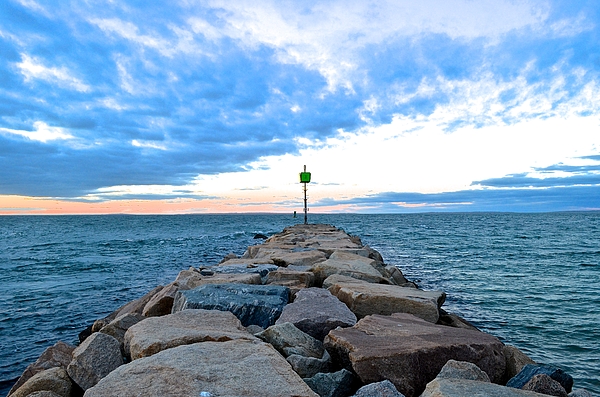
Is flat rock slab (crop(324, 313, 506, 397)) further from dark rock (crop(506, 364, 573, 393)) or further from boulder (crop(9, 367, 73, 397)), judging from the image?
boulder (crop(9, 367, 73, 397))

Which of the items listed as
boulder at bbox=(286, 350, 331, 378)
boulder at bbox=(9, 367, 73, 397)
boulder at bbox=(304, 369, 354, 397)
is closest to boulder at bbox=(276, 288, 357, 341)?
boulder at bbox=(286, 350, 331, 378)

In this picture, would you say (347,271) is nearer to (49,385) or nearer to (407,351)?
(407,351)

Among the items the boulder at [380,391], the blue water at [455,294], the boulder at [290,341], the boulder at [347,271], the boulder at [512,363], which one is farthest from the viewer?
the boulder at [347,271]

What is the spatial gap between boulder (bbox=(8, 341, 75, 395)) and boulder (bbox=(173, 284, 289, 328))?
1241 mm

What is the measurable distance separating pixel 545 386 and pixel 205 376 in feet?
7.84

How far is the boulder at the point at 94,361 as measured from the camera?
3408 millimetres

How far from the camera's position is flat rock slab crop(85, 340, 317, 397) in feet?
7.96

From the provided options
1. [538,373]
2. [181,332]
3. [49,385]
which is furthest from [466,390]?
[49,385]

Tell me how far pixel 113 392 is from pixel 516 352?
3570 mm

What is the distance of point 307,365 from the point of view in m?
3.38

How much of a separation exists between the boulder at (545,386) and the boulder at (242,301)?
256cm

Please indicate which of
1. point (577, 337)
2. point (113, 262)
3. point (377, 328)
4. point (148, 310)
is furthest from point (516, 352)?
point (113, 262)

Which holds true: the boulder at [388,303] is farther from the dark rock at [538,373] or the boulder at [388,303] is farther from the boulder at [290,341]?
the dark rock at [538,373]

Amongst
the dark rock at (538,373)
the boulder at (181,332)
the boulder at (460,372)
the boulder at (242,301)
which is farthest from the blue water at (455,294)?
the boulder at (460,372)
